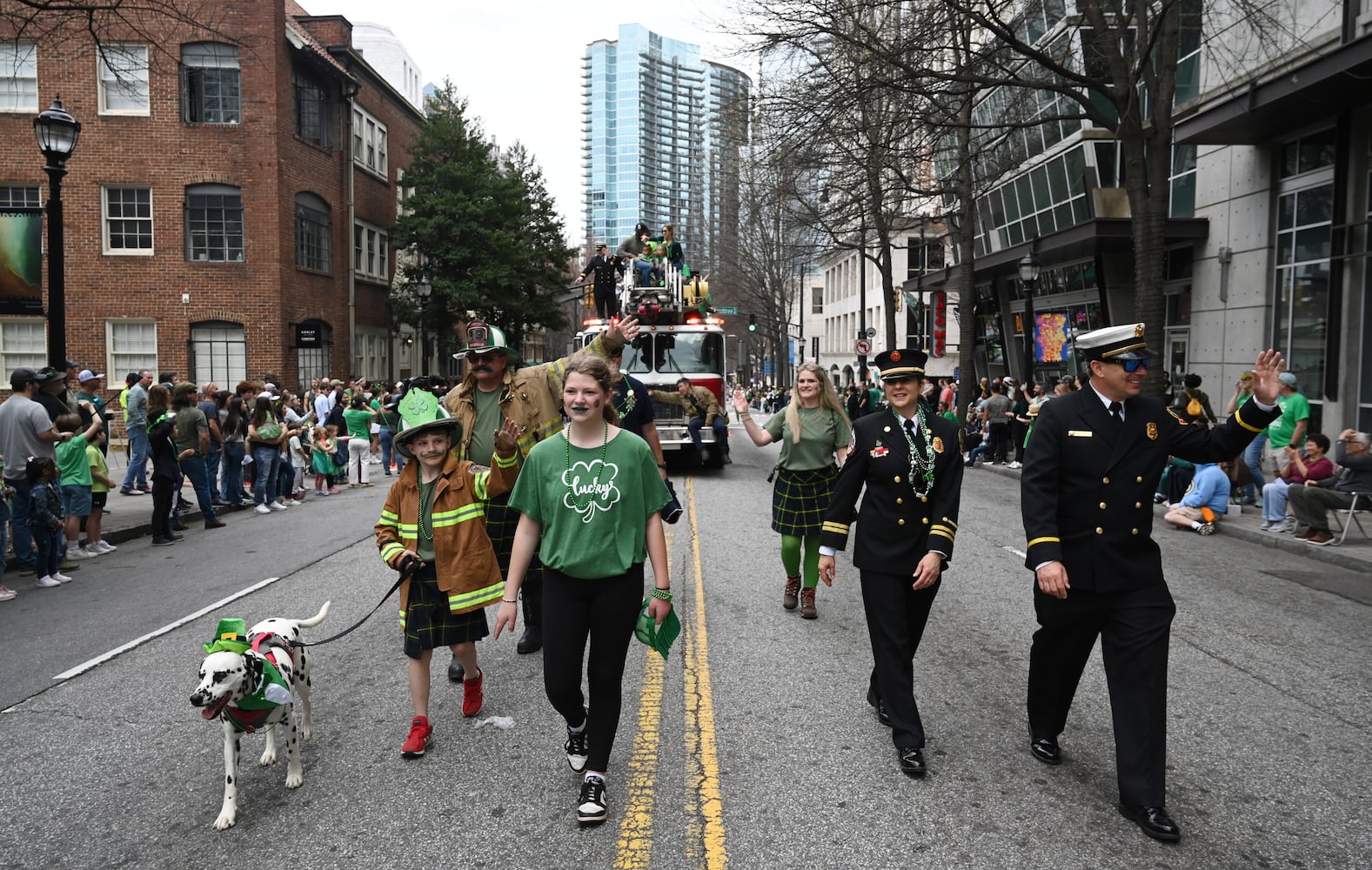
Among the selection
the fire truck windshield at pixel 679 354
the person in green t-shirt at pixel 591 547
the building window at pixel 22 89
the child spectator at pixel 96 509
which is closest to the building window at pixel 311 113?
the building window at pixel 22 89

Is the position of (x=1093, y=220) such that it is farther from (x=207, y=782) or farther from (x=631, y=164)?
(x=631, y=164)

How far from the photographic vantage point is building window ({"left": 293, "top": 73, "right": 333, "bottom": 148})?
2917 cm

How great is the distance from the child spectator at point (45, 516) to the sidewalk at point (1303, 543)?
12023mm

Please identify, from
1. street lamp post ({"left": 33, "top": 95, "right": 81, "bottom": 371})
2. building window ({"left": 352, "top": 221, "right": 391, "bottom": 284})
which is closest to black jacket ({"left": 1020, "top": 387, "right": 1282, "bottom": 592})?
street lamp post ({"left": 33, "top": 95, "right": 81, "bottom": 371})

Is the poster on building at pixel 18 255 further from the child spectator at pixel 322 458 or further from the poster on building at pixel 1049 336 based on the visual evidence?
the poster on building at pixel 1049 336

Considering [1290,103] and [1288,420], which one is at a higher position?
[1290,103]

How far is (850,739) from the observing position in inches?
193

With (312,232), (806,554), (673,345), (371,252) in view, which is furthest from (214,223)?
(806,554)

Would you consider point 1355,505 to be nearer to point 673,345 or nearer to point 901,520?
point 901,520

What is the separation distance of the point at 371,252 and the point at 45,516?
2840cm

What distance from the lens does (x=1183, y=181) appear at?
23.1 metres

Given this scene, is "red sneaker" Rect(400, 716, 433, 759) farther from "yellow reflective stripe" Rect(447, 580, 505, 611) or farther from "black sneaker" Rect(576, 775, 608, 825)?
"black sneaker" Rect(576, 775, 608, 825)

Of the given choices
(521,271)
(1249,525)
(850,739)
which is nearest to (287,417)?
(850,739)

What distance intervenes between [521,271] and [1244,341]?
27.1 metres
